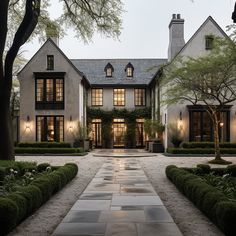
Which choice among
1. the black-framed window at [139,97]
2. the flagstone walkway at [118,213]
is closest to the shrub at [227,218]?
the flagstone walkway at [118,213]

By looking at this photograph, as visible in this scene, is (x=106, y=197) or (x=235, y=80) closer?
(x=106, y=197)

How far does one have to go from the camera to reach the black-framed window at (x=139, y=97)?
3903cm

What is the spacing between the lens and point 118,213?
864 cm

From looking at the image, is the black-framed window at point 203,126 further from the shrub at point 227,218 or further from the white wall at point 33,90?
the shrub at point 227,218

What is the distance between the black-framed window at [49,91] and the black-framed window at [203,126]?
10.6 meters

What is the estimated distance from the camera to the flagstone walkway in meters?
7.14

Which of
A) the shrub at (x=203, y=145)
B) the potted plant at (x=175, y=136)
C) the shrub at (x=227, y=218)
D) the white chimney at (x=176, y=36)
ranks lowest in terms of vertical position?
the shrub at (x=227, y=218)

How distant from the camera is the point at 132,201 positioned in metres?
10.1

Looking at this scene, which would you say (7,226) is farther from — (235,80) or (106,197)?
(235,80)

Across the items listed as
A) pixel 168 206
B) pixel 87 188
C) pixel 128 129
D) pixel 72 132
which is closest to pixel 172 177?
pixel 87 188

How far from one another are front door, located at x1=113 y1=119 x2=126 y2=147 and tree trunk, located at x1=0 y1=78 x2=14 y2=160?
70.8 feet

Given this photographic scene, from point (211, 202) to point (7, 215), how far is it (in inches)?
154

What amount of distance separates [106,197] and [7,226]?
4219 mm

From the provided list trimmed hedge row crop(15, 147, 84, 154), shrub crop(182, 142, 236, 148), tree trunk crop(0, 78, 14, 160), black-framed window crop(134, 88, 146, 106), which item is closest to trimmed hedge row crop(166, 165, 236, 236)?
tree trunk crop(0, 78, 14, 160)
